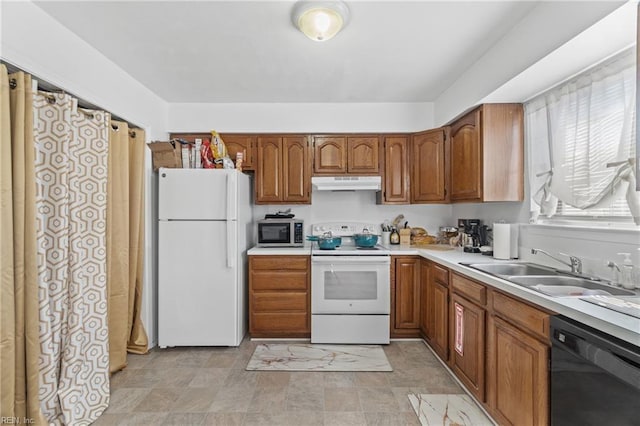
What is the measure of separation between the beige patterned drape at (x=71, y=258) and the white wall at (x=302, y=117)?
1.25 m

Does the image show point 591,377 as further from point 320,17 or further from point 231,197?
point 231,197

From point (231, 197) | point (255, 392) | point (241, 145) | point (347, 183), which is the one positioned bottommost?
point (255, 392)

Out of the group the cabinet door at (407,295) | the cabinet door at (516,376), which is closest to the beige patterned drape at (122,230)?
the cabinet door at (407,295)

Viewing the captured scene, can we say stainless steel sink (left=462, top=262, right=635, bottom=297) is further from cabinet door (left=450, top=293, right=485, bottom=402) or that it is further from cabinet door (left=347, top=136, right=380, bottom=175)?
cabinet door (left=347, top=136, right=380, bottom=175)

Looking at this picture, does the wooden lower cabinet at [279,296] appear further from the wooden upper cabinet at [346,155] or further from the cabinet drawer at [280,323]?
the wooden upper cabinet at [346,155]

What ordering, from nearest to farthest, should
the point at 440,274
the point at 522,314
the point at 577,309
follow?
1. the point at 577,309
2. the point at 522,314
3. the point at 440,274

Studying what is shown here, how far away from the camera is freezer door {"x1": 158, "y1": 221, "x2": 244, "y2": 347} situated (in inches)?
113

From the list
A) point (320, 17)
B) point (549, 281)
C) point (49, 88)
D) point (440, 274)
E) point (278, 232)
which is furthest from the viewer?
point (278, 232)

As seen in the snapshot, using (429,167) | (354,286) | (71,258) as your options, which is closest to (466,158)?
(429,167)

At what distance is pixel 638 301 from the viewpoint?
1.33 m

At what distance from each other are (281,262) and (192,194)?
41.2 inches

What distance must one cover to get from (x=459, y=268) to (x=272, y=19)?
203cm

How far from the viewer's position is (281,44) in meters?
2.15

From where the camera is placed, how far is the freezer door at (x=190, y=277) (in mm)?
2869
